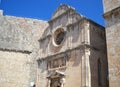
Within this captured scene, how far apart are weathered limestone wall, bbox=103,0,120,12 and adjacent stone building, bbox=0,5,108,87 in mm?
2725

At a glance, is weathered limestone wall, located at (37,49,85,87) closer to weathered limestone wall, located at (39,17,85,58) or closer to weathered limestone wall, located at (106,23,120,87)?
weathered limestone wall, located at (39,17,85,58)

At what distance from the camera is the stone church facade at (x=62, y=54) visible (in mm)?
12844

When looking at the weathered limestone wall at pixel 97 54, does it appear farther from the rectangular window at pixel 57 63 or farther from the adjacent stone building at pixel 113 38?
the adjacent stone building at pixel 113 38

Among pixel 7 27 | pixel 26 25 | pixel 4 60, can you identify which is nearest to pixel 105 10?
pixel 4 60

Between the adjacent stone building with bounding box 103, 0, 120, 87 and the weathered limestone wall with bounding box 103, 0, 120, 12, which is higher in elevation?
the weathered limestone wall with bounding box 103, 0, 120, 12

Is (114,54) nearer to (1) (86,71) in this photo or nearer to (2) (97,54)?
(1) (86,71)

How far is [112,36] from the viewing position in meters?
9.95

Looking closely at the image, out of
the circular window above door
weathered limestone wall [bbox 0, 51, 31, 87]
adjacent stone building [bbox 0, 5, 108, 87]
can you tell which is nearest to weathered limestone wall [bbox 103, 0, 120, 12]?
A: adjacent stone building [bbox 0, 5, 108, 87]

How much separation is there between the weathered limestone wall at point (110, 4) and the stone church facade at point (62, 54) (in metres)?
0.50

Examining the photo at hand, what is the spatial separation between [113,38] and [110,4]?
1.98m

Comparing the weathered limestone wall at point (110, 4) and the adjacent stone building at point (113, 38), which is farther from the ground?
the weathered limestone wall at point (110, 4)

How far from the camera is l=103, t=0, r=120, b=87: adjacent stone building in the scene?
9.38m

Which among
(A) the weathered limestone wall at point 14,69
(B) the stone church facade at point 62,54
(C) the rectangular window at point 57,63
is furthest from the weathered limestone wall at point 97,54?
(A) the weathered limestone wall at point 14,69

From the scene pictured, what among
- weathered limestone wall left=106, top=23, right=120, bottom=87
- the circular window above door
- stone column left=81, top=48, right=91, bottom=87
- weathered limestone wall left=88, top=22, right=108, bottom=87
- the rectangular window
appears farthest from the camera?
the circular window above door
